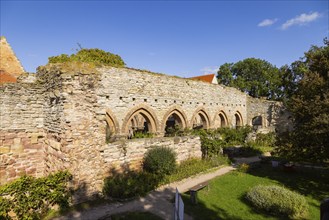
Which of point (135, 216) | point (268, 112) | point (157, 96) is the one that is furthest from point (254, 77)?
point (135, 216)

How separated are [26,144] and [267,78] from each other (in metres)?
38.9

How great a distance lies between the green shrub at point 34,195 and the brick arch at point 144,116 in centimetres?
707

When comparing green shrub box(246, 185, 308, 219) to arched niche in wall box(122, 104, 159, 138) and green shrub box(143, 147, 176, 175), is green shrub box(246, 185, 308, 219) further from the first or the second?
arched niche in wall box(122, 104, 159, 138)

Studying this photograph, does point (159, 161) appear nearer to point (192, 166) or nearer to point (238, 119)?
point (192, 166)

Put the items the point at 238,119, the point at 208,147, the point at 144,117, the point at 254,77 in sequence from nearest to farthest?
1. the point at 208,147
2. the point at 144,117
3. the point at 238,119
4. the point at 254,77

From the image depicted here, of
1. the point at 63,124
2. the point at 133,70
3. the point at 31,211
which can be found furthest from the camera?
the point at 133,70

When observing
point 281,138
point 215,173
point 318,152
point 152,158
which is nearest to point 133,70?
point 152,158

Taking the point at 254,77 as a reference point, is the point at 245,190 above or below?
below

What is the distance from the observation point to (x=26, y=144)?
795 centimetres

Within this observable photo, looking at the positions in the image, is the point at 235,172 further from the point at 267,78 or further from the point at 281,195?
the point at 267,78

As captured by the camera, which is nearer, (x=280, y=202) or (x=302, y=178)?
(x=280, y=202)

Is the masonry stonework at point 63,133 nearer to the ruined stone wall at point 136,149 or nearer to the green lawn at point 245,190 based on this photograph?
the ruined stone wall at point 136,149

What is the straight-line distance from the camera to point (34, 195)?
6273 mm

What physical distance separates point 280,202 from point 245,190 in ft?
5.72
